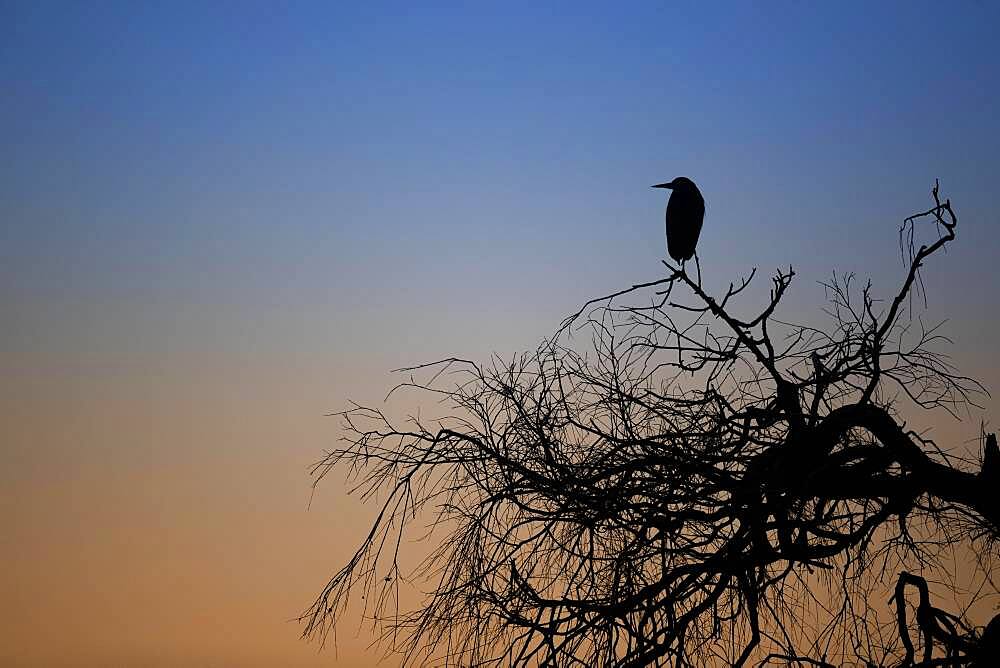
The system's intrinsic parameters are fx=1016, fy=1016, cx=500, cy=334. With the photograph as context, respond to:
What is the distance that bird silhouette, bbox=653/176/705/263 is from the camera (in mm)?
9688

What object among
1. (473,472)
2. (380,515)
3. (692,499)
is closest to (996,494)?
(692,499)

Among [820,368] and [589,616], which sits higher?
[820,368]

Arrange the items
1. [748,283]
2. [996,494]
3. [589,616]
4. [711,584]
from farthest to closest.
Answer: [748,283]
[996,494]
[711,584]
[589,616]

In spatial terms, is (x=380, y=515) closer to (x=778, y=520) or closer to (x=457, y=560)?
(x=457, y=560)

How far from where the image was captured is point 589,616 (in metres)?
3.92

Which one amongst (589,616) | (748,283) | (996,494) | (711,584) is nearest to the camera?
(589,616)

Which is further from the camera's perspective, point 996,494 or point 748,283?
point 748,283

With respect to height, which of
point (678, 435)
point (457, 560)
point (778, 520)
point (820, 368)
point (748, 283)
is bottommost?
point (457, 560)

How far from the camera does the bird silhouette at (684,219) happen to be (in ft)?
31.8

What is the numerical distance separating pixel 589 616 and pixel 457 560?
0.56 metres

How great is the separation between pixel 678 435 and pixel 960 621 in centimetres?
154

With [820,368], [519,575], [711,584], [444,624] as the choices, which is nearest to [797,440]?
[820,368]

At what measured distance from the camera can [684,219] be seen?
31.8 ft

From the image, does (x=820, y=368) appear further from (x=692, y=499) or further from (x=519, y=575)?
(x=519, y=575)
